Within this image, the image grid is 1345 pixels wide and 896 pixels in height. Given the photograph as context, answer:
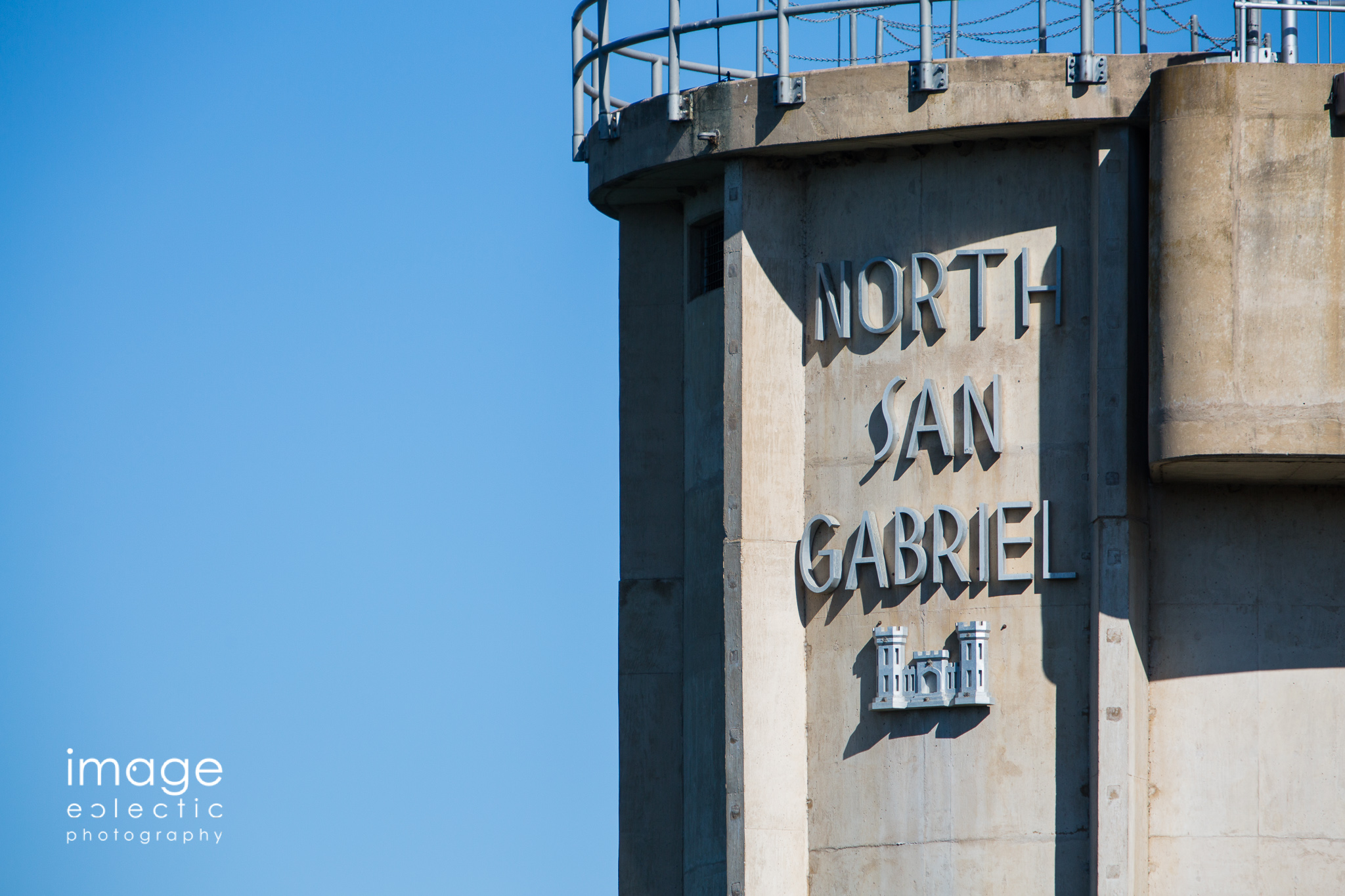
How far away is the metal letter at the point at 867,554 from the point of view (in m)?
32.2

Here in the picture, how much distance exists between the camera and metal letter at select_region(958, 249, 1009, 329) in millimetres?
32188

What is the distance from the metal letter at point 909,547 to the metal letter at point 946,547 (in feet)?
0.54

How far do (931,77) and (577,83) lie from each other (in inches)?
300

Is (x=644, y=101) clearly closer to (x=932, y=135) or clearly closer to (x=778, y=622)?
(x=932, y=135)

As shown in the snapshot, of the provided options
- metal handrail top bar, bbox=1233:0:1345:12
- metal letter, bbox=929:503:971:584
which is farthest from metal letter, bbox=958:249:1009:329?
metal handrail top bar, bbox=1233:0:1345:12

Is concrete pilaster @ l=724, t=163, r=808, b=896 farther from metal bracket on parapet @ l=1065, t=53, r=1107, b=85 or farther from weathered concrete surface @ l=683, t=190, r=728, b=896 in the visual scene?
metal bracket on parapet @ l=1065, t=53, r=1107, b=85

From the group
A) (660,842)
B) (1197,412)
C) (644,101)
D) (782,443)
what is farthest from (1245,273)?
(660,842)

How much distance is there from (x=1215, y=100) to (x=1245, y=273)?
89.6 inches

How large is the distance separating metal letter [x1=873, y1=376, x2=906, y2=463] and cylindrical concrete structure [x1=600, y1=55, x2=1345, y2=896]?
0.04 m

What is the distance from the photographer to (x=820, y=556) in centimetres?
3275

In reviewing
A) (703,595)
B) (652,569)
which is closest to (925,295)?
(703,595)

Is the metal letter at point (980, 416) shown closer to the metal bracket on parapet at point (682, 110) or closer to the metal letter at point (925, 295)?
the metal letter at point (925, 295)

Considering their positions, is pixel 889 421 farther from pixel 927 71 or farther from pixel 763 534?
pixel 927 71

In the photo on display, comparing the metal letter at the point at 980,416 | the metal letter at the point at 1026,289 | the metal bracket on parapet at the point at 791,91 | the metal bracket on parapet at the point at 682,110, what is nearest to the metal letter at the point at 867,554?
the metal letter at the point at 980,416
